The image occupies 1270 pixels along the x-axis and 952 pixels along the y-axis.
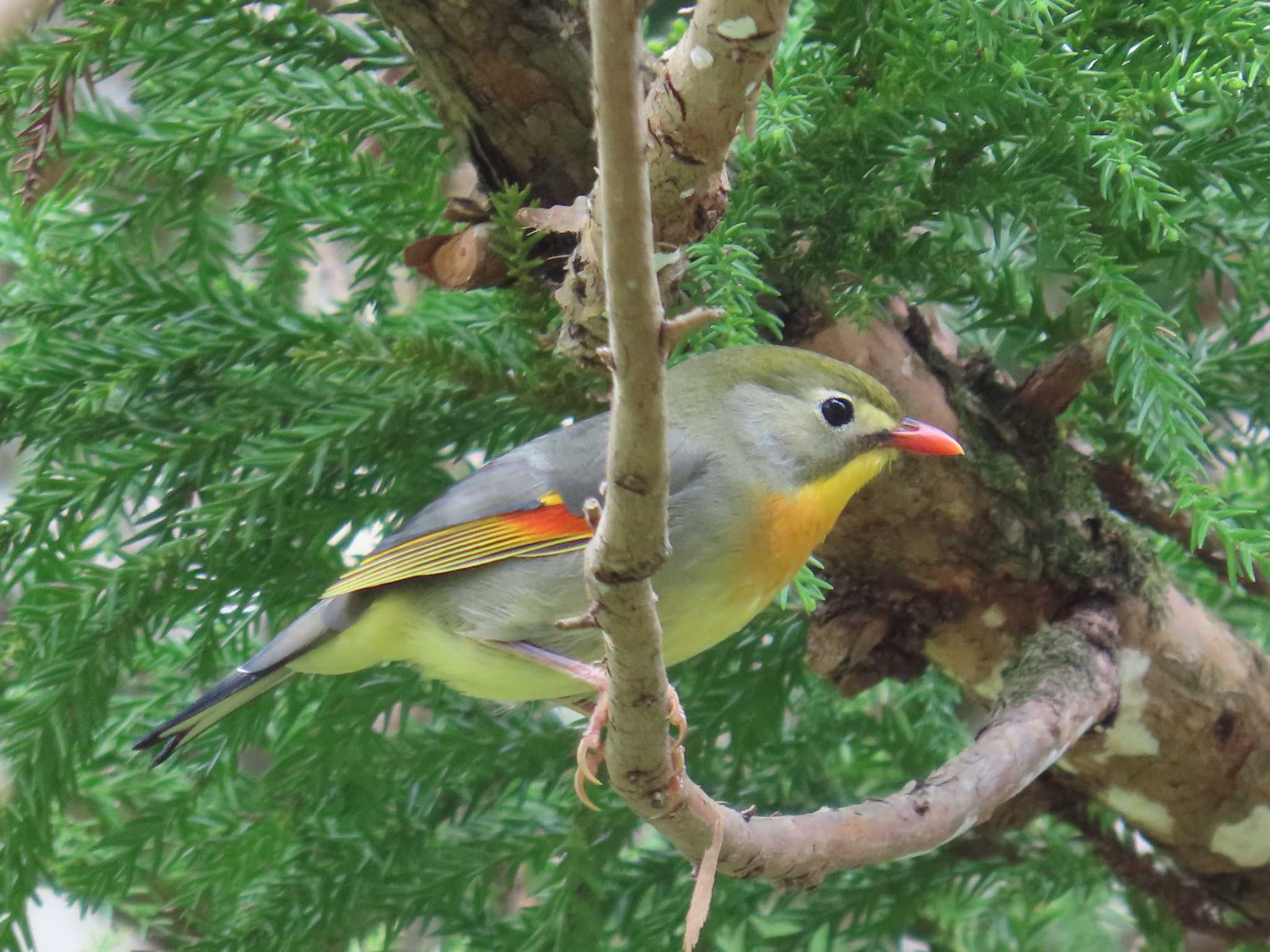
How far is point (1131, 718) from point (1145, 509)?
0.41 metres

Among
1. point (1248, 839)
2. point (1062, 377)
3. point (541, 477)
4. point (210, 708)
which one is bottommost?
point (1248, 839)

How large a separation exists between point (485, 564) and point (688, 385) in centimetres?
48

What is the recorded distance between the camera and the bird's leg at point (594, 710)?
147 centimetres

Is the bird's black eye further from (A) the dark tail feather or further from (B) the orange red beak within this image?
(A) the dark tail feather

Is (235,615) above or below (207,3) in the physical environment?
below

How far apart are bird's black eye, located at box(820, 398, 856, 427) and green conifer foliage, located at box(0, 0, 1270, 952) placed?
18 centimetres

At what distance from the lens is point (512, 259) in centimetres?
198

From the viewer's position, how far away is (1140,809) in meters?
2.51

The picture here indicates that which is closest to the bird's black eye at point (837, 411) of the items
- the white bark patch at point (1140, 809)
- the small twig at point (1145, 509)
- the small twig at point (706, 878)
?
the small twig at point (1145, 509)

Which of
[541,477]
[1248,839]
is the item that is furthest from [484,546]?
[1248,839]

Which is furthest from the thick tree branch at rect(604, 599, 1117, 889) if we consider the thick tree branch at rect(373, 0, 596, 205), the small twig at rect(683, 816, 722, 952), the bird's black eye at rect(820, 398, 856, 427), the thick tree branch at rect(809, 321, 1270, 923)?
the thick tree branch at rect(373, 0, 596, 205)

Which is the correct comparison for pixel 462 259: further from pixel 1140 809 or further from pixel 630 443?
pixel 1140 809

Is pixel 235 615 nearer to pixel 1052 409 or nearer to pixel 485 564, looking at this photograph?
pixel 485 564

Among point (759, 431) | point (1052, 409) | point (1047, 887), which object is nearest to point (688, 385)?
point (759, 431)
